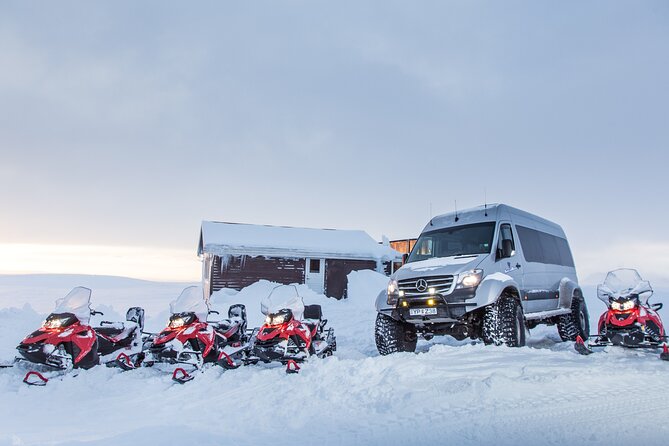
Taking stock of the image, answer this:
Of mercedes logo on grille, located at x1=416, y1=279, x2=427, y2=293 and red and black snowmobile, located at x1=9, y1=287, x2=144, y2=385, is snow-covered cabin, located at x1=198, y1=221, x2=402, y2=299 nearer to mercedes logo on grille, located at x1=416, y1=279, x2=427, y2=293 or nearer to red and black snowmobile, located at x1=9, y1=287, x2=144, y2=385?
red and black snowmobile, located at x1=9, y1=287, x2=144, y2=385

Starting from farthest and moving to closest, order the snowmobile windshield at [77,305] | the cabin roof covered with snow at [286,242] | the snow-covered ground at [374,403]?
the cabin roof covered with snow at [286,242] → the snowmobile windshield at [77,305] → the snow-covered ground at [374,403]

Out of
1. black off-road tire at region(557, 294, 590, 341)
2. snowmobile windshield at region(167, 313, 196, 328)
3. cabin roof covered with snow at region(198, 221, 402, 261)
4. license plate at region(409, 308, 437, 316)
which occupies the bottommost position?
black off-road tire at region(557, 294, 590, 341)

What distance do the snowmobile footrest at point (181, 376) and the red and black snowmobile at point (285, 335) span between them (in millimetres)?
998

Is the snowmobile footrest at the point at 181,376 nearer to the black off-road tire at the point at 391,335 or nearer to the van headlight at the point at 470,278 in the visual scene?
the black off-road tire at the point at 391,335

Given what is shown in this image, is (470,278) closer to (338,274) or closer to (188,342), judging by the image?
(188,342)

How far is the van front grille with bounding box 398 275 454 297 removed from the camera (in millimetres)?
8383

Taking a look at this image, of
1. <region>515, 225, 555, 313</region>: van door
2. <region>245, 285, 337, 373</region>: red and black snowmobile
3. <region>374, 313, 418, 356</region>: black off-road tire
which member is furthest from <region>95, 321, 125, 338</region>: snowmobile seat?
<region>515, 225, 555, 313</region>: van door

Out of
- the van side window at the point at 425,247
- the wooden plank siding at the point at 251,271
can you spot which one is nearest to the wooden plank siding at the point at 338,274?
the wooden plank siding at the point at 251,271

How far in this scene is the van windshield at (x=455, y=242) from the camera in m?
9.25

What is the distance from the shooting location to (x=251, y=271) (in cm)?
2505

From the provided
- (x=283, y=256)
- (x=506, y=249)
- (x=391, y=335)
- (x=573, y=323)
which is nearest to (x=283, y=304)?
(x=391, y=335)

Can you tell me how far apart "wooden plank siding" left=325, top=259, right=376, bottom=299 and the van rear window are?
48.8 feet

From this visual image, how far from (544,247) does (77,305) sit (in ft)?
31.7

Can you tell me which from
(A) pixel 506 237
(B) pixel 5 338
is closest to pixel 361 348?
(A) pixel 506 237
